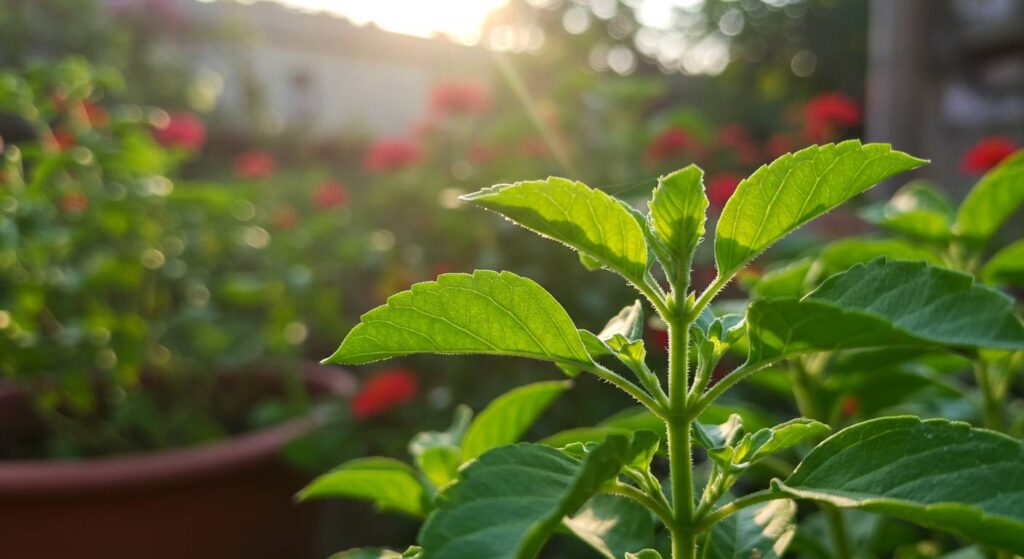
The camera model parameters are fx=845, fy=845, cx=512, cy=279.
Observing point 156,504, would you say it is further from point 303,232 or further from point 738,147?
point 738,147

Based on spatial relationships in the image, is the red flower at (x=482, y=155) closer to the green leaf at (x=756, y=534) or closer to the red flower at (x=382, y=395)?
the red flower at (x=382, y=395)

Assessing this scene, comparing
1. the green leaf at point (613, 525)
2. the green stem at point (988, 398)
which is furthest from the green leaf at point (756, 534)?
the green stem at point (988, 398)

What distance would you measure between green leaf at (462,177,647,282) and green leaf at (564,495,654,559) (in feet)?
0.46

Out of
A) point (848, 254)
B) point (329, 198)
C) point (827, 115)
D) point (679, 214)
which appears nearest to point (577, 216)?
point (679, 214)

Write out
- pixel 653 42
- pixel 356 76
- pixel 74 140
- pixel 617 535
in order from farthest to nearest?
1. pixel 653 42
2. pixel 356 76
3. pixel 74 140
4. pixel 617 535

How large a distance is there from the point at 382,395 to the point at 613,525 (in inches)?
47.5

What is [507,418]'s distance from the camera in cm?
57

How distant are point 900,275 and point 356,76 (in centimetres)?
691

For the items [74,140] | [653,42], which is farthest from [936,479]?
[653,42]

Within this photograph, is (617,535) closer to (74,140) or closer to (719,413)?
(719,413)

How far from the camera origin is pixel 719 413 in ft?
2.09

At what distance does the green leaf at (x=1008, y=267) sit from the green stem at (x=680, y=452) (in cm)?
39

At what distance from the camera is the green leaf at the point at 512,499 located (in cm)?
31

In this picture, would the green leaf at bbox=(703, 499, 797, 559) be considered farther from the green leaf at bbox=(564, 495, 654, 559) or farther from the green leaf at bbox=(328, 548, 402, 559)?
the green leaf at bbox=(328, 548, 402, 559)
